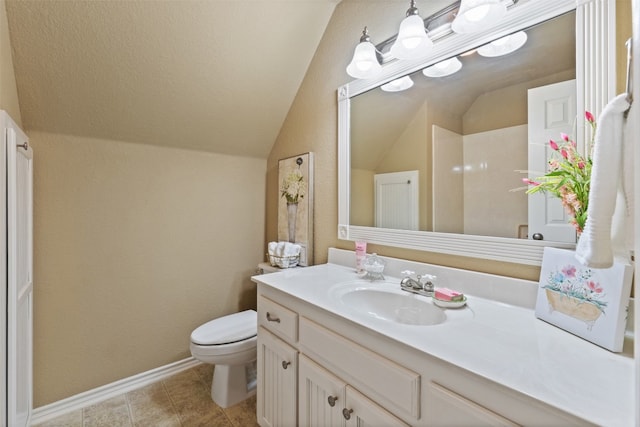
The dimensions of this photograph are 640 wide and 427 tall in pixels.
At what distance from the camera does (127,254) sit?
1.78 metres

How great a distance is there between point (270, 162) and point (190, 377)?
66.7 inches

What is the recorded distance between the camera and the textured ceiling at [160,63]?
1291 millimetres

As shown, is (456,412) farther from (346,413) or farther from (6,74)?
(6,74)

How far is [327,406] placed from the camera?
964 millimetres

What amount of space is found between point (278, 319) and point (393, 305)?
1.65ft

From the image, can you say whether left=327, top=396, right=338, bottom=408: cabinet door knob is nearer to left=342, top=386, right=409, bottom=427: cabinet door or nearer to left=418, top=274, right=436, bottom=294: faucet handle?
left=342, top=386, right=409, bottom=427: cabinet door

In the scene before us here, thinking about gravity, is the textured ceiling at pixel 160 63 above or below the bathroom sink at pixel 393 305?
above

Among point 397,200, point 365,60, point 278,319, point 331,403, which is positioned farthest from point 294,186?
point 331,403

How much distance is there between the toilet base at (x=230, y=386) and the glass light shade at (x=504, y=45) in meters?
2.04

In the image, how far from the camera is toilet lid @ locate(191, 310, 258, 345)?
1574mm

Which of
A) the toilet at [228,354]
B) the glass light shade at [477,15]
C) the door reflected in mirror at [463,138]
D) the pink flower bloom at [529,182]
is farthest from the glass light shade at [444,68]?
the toilet at [228,354]

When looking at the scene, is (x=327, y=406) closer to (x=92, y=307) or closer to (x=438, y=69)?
(x=438, y=69)

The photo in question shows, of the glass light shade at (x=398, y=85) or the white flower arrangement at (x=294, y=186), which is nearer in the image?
the glass light shade at (x=398, y=85)

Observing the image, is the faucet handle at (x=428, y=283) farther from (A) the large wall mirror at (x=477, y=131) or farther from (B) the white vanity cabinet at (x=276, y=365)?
(B) the white vanity cabinet at (x=276, y=365)
